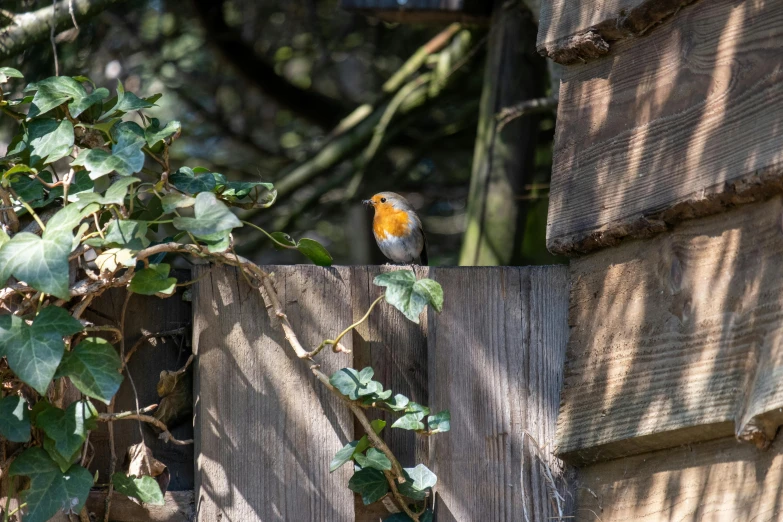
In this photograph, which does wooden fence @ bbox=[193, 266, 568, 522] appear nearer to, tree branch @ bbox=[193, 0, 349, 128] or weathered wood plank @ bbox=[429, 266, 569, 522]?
weathered wood plank @ bbox=[429, 266, 569, 522]

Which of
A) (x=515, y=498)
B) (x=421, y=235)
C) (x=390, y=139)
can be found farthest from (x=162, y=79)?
(x=515, y=498)

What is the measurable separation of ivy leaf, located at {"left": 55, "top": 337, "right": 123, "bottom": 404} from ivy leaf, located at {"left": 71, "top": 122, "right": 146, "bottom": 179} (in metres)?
0.31

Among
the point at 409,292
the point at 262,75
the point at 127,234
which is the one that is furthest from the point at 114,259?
the point at 262,75

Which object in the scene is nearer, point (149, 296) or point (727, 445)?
point (727, 445)

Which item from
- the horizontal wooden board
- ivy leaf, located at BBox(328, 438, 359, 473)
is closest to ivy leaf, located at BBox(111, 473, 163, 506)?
ivy leaf, located at BBox(328, 438, 359, 473)

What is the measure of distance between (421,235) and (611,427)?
2.65 metres

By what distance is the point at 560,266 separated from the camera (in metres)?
1.91

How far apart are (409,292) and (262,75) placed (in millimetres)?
3466

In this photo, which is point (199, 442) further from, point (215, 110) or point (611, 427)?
point (215, 110)

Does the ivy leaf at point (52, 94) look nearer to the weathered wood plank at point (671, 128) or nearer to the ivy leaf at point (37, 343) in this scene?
the ivy leaf at point (37, 343)

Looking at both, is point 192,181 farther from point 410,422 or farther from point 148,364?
point 410,422

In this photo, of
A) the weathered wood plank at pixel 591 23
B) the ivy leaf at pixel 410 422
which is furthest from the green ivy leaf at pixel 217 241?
the weathered wood plank at pixel 591 23

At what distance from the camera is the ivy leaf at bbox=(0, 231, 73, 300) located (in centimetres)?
147

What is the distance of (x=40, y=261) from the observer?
1488 mm
